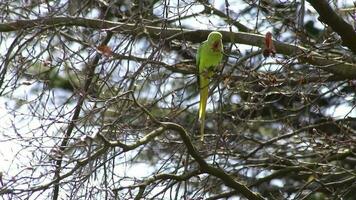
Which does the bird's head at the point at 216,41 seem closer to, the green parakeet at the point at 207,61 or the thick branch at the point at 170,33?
the green parakeet at the point at 207,61

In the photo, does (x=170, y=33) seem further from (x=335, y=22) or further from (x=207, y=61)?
(x=335, y=22)

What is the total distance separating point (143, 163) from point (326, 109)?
243 cm

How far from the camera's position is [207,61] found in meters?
6.50

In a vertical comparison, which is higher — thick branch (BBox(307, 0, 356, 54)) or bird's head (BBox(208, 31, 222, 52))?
bird's head (BBox(208, 31, 222, 52))

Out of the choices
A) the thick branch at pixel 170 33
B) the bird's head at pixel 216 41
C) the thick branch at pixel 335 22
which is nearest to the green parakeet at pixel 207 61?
the bird's head at pixel 216 41

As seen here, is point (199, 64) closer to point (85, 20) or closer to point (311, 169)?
point (85, 20)

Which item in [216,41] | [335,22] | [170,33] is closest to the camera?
[335,22]

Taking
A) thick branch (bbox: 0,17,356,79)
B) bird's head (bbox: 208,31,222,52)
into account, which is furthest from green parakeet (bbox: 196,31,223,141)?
thick branch (bbox: 0,17,356,79)

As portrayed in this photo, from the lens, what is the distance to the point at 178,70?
7.28 m

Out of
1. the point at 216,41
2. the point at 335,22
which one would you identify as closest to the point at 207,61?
the point at 216,41

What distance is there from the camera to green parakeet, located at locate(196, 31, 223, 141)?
6.30 metres

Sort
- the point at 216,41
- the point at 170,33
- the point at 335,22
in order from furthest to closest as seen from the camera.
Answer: the point at 170,33, the point at 216,41, the point at 335,22

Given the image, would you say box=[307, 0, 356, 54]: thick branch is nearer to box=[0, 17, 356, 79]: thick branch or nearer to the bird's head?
box=[0, 17, 356, 79]: thick branch

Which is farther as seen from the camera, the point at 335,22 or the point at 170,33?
the point at 170,33
